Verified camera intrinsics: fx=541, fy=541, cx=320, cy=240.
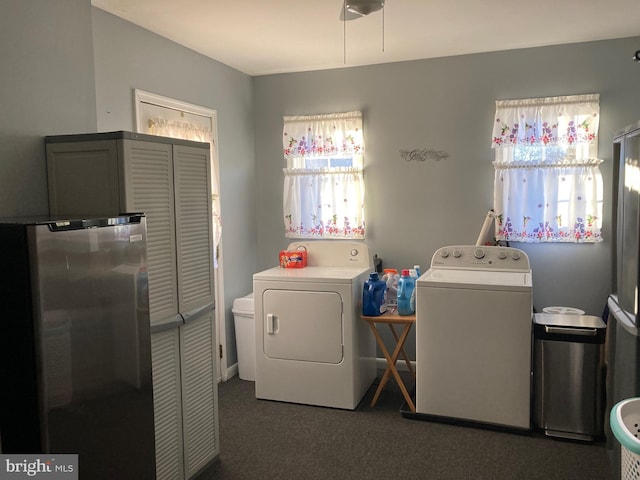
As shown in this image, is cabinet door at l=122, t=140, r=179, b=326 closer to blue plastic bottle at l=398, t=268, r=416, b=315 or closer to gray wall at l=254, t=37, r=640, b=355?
blue plastic bottle at l=398, t=268, r=416, b=315

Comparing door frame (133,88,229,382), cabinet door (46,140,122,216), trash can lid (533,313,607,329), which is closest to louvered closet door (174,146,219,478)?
cabinet door (46,140,122,216)

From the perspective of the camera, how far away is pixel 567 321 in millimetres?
3342

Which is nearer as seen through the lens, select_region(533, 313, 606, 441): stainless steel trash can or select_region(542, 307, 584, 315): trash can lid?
select_region(533, 313, 606, 441): stainless steel trash can

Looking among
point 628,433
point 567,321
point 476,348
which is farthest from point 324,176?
point 628,433

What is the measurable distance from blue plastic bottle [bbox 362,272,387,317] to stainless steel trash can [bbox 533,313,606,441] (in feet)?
3.28

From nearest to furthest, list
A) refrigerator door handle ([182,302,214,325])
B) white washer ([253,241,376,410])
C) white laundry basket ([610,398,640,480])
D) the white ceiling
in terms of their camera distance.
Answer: white laundry basket ([610,398,640,480]) → refrigerator door handle ([182,302,214,325]) → the white ceiling → white washer ([253,241,376,410])

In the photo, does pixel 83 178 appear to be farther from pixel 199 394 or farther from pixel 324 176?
pixel 324 176

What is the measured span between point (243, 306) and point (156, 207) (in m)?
1.94

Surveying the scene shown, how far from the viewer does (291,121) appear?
180 inches

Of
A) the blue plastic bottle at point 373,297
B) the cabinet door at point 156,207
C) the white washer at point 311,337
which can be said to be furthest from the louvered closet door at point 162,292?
the blue plastic bottle at point 373,297

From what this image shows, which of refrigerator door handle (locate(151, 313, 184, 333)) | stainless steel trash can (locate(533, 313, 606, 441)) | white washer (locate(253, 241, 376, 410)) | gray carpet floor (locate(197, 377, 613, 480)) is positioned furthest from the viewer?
white washer (locate(253, 241, 376, 410))

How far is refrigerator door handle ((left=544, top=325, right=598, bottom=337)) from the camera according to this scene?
10.5ft

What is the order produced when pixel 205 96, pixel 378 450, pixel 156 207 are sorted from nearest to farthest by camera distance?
pixel 156 207
pixel 378 450
pixel 205 96

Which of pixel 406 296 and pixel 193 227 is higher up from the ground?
pixel 193 227
